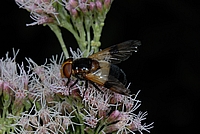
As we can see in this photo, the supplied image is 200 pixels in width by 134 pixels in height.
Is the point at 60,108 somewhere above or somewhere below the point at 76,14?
below

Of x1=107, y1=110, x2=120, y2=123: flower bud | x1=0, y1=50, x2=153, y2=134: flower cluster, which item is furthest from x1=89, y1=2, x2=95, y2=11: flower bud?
x1=107, y1=110, x2=120, y2=123: flower bud

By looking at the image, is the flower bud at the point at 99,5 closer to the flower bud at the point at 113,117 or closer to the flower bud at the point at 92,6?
the flower bud at the point at 92,6

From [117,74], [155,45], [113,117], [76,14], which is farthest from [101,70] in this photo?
[155,45]

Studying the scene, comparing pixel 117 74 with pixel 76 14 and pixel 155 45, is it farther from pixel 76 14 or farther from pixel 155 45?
pixel 155 45

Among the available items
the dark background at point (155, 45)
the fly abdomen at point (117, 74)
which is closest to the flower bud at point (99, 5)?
the fly abdomen at point (117, 74)

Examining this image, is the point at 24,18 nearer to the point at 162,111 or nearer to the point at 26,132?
the point at 162,111

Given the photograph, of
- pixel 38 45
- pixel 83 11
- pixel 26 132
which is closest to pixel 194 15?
pixel 38 45

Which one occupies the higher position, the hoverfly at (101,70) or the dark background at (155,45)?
the hoverfly at (101,70)
